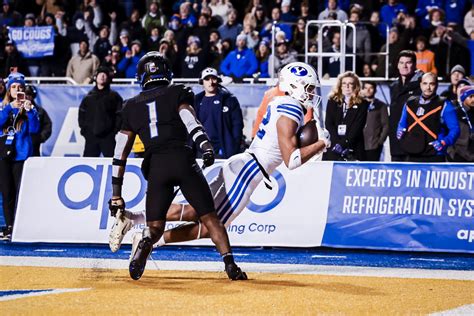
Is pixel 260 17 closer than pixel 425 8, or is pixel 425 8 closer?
pixel 425 8

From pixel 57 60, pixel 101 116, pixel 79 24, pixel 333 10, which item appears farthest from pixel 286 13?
pixel 101 116

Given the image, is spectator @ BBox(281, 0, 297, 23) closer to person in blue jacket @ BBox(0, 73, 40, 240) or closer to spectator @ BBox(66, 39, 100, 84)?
spectator @ BBox(66, 39, 100, 84)

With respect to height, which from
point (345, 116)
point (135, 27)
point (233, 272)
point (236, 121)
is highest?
point (135, 27)

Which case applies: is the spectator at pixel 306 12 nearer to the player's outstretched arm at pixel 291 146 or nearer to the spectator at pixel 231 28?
the spectator at pixel 231 28

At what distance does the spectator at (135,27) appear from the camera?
20.7 m

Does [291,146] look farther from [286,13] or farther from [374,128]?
[286,13]

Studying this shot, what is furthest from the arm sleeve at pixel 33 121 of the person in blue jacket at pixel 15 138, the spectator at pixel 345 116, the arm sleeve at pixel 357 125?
the arm sleeve at pixel 357 125

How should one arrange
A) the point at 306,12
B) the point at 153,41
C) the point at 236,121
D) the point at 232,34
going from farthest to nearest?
the point at 153,41 < the point at 232,34 < the point at 306,12 < the point at 236,121

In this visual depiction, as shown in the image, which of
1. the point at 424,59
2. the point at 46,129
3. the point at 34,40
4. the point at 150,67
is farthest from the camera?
the point at 34,40

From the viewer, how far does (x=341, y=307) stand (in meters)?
8.21

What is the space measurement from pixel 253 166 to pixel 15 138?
4.47 m

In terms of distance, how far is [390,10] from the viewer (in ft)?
62.7

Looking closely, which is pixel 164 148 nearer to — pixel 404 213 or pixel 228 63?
pixel 404 213

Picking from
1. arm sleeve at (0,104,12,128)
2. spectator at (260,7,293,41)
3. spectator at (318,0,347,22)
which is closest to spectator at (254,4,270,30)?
spectator at (260,7,293,41)
